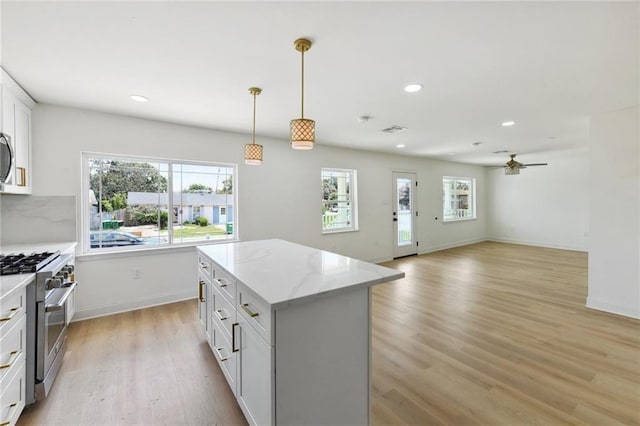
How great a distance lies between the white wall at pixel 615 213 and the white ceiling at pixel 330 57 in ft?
0.94

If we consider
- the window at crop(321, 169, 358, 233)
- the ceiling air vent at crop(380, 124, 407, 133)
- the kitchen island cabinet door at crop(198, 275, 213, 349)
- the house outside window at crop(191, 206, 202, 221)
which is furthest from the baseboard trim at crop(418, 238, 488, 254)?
the kitchen island cabinet door at crop(198, 275, 213, 349)

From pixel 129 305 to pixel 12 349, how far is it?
2.03 m

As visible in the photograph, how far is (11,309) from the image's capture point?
156 cm

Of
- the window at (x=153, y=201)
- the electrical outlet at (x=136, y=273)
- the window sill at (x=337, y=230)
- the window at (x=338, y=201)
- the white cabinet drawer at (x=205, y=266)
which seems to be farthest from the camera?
the window at (x=338, y=201)

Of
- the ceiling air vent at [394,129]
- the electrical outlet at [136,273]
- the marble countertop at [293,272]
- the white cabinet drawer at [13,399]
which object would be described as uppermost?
the ceiling air vent at [394,129]

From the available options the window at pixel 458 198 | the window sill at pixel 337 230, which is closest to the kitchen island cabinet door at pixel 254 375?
the window sill at pixel 337 230

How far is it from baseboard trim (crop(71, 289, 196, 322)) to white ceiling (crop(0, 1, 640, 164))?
2.31 metres

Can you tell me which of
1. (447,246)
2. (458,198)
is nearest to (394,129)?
(447,246)

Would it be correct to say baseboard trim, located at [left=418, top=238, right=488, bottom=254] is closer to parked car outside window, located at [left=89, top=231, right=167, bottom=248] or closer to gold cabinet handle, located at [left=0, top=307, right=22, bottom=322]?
parked car outside window, located at [left=89, top=231, right=167, bottom=248]

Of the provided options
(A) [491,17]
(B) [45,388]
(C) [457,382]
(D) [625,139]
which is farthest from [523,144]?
(B) [45,388]

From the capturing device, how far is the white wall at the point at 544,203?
22.6 ft

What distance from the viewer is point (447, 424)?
1679mm

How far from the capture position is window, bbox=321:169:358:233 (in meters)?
5.42

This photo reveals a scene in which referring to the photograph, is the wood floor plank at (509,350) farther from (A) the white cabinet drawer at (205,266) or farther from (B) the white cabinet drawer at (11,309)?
(B) the white cabinet drawer at (11,309)
